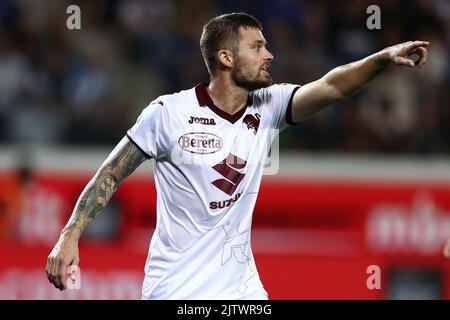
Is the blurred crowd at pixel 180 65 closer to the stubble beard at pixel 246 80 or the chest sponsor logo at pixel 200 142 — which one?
the stubble beard at pixel 246 80

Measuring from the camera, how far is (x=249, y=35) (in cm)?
632

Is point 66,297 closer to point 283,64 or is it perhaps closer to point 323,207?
point 323,207

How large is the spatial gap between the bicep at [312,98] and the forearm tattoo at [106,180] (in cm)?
98

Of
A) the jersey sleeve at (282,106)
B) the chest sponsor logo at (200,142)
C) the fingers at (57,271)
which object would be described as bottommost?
the fingers at (57,271)

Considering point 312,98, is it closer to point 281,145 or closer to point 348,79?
point 348,79

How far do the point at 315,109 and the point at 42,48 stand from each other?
6894mm

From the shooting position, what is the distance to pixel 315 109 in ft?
20.4

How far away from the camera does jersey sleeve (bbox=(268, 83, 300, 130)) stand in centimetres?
632

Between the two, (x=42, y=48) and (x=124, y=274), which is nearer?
(x=124, y=274)

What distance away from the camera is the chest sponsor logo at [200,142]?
242 inches

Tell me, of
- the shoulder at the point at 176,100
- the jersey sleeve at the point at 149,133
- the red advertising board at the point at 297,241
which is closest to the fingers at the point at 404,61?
the shoulder at the point at 176,100

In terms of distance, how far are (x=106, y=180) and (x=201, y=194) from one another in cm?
57

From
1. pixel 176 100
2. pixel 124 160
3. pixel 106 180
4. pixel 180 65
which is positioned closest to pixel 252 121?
pixel 176 100
